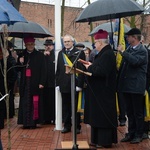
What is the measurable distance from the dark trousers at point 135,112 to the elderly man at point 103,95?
42 centimetres

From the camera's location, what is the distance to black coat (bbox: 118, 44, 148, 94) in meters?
5.58

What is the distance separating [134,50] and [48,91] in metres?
2.77

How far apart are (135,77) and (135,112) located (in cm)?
61

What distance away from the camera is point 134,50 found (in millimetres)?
5719

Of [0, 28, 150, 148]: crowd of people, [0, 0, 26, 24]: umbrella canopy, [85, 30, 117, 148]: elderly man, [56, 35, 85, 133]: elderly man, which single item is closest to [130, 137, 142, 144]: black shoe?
[0, 28, 150, 148]: crowd of people

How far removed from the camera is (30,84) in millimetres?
7316

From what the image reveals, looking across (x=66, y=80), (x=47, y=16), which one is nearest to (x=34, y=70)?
(x=66, y=80)

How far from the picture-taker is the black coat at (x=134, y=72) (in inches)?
220

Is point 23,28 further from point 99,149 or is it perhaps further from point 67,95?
point 99,149

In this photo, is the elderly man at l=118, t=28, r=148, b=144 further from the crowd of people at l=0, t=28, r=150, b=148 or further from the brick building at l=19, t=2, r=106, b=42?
the brick building at l=19, t=2, r=106, b=42

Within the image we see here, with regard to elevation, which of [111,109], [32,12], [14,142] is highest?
[32,12]

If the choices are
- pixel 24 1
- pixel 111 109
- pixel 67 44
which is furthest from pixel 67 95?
pixel 24 1

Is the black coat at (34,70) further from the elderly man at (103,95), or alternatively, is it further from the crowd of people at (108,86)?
the elderly man at (103,95)

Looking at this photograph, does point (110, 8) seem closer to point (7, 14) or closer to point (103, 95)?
point (103, 95)
